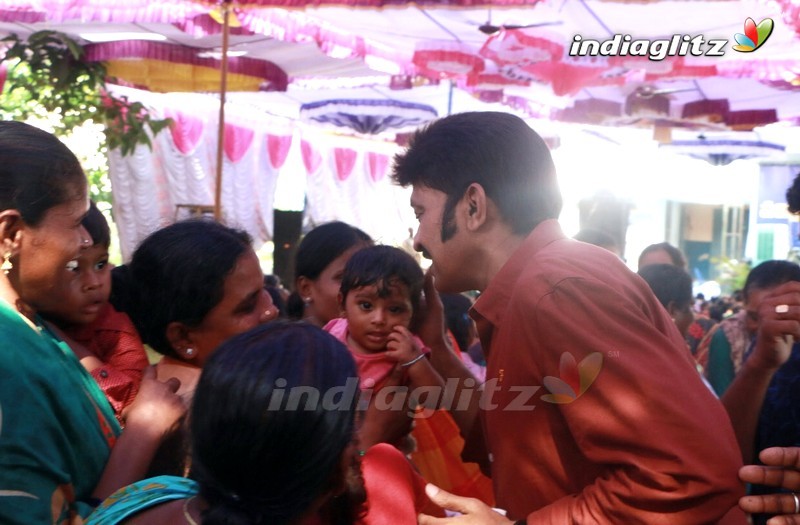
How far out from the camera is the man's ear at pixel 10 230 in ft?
5.46

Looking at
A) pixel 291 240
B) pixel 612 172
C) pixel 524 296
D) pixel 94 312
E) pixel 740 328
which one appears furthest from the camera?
pixel 612 172

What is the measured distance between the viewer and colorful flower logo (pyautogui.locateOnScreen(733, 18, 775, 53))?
18.9 ft

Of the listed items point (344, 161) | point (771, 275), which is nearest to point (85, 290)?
point (771, 275)

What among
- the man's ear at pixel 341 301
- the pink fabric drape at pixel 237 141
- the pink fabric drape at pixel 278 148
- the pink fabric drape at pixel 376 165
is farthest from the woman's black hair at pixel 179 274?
the pink fabric drape at pixel 376 165

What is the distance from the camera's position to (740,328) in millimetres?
4281

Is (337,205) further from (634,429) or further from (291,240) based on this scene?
(634,429)

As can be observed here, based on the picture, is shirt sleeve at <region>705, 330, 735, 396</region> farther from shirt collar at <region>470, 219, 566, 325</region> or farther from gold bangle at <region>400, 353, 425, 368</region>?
shirt collar at <region>470, 219, 566, 325</region>

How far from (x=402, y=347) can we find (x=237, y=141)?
914 centimetres

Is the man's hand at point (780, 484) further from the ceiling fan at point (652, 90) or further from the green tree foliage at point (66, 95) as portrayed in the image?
the ceiling fan at point (652, 90)

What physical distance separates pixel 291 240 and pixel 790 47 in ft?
27.4

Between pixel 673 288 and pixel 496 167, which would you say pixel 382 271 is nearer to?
pixel 496 167

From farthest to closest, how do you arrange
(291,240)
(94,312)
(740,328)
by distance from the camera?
1. (291,240)
2. (740,328)
3. (94,312)

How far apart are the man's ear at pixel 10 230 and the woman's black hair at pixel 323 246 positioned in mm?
1774

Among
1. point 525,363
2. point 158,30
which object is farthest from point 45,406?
point 158,30
